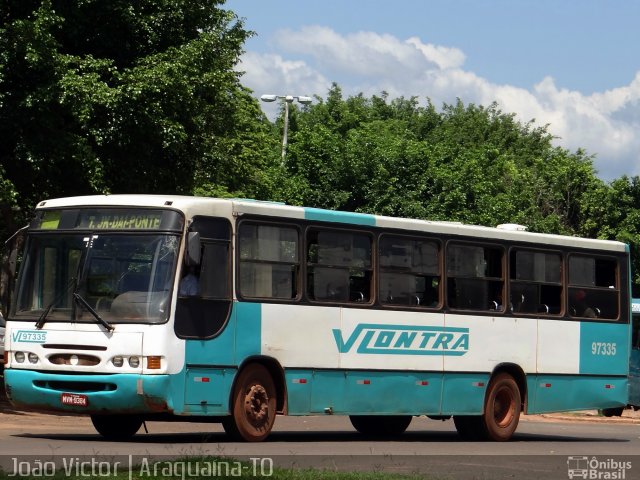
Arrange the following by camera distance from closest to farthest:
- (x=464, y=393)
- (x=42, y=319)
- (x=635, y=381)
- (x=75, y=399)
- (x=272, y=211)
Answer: (x=75, y=399) → (x=42, y=319) → (x=272, y=211) → (x=464, y=393) → (x=635, y=381)

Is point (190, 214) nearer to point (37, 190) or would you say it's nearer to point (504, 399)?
point (504, 399)

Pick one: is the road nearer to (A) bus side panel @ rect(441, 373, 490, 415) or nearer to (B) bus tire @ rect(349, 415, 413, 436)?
(B) bus tire @ rect(349, 415, 413, 436)

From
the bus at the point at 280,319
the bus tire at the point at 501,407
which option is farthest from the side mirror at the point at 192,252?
the bus tire at the point at 501,407

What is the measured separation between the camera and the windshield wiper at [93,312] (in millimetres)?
16141

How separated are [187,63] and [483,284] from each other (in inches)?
320

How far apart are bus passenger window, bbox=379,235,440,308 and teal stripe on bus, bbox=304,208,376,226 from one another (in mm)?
364

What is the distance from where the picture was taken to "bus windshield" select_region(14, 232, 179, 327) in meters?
16.2

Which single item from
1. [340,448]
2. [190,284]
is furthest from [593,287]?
[190,284]

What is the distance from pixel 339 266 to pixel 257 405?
7.51ft

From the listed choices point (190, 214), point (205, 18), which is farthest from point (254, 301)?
point (205, 18)

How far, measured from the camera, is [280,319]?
691 inches

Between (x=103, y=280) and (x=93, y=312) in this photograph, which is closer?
(x=93, y=312)

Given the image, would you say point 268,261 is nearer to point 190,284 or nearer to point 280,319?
point 280,319

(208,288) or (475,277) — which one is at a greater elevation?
(475,277)
